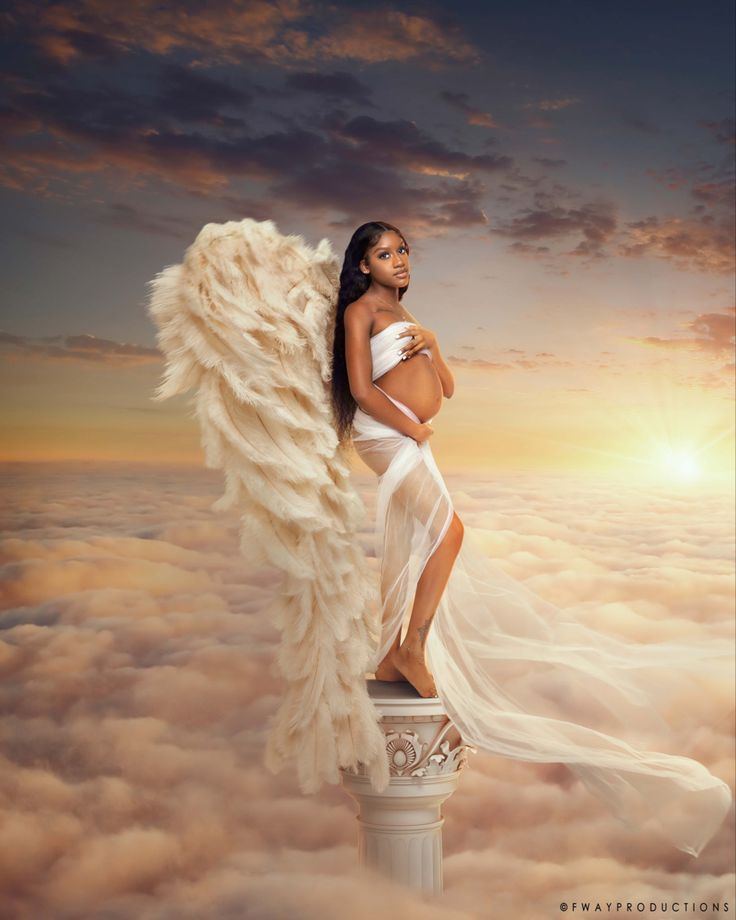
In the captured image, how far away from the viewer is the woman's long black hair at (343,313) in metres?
3.40

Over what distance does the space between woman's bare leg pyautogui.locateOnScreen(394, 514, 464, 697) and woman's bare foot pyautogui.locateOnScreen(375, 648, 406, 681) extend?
88mm

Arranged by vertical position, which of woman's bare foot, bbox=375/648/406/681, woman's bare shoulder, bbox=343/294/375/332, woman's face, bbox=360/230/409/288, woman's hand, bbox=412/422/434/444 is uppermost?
woman's face, bbox=360/230/409/288

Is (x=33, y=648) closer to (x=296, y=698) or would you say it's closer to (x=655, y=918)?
(x=296, y=698)

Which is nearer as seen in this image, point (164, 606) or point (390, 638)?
point (390, 638)

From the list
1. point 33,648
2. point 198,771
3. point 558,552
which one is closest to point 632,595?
point 558,552

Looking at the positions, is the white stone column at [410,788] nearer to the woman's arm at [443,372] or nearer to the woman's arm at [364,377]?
the woman's arm at [364,377]

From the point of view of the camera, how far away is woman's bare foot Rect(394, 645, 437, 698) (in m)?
3.34

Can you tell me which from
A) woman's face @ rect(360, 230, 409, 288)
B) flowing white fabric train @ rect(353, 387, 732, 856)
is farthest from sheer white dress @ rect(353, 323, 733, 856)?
woman's face @ rect(360, 230, 409, 288)

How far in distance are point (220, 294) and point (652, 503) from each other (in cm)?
437

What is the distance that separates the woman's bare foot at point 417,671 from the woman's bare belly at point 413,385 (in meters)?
0.66

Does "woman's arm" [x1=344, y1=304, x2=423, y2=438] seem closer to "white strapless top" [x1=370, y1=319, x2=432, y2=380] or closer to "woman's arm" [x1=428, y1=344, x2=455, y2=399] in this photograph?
"white strapless top" [x1=370, y1=319, x2=432, y2=380]

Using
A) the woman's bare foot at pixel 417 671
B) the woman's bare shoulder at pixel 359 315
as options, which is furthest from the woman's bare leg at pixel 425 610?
the woman's bare shoulder at pixel 359 315

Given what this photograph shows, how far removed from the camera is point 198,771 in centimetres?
490

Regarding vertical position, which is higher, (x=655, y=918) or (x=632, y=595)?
(x=632, y=595)
